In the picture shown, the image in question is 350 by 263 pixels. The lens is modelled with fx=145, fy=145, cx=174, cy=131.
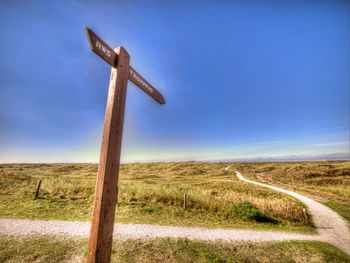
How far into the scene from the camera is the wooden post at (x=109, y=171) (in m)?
2.01

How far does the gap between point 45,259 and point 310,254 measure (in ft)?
31.3

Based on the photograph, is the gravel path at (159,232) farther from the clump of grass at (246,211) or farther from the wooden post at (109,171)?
the wooden post at (109,171)

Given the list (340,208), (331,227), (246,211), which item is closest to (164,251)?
(246,211)

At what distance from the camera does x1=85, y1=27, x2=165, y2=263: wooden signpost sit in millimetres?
2020

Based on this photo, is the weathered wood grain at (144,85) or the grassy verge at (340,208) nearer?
the weathered wood grain at (144,85)

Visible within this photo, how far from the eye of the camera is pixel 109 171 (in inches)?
85.9

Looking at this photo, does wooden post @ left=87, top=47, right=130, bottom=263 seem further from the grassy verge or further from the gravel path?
the grassy verge

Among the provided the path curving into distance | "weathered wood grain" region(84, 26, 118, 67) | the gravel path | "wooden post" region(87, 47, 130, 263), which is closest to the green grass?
the gravel path

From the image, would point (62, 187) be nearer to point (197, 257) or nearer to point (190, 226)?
point (190, 226)

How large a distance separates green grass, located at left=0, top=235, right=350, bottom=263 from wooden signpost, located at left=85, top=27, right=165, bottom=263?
3.58 m

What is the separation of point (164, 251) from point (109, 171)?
4.81m

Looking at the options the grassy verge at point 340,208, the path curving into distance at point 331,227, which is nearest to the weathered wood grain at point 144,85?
the path curving into distance at point 331,227

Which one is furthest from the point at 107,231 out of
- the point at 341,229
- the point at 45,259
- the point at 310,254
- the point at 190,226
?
the point at 341,229

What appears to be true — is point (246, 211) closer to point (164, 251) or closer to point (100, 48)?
point (164, 251)
